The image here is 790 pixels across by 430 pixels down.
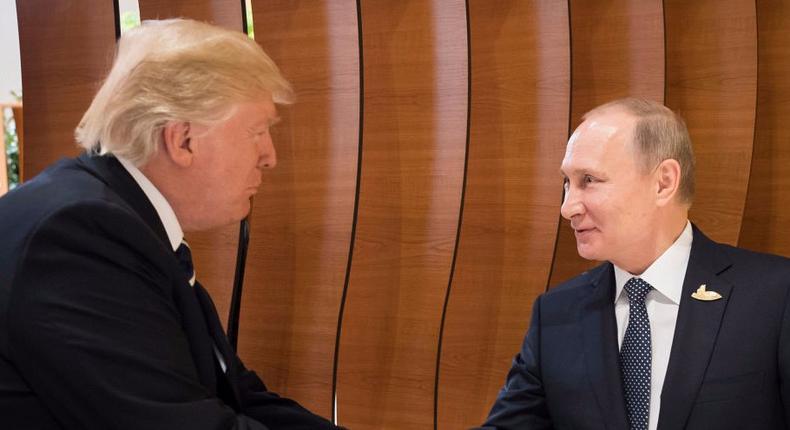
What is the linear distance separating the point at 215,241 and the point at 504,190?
4.59ft

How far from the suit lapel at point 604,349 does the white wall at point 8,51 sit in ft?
9.66

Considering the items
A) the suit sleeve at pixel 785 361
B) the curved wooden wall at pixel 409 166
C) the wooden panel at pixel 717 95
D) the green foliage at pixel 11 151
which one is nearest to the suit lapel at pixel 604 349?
the suit sleeve at pixel 785 361

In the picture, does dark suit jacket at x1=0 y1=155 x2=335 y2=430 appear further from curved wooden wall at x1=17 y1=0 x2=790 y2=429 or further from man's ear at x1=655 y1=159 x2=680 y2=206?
curved wooden wall at x1=17 y1=0 x2=790 y2=429

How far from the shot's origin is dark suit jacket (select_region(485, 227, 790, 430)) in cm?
220

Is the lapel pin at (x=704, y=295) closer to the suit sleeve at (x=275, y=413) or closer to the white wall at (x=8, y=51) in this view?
the suit sleeve at (x=275, y=413)

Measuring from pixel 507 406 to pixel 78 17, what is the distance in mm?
1762

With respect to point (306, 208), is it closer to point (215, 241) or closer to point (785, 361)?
point (215, 241)

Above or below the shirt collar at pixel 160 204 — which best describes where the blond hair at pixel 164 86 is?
above

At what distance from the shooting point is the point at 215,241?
10.9 feet

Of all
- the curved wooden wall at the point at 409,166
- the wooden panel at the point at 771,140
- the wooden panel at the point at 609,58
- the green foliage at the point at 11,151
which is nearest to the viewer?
the curved wooden wall at the point at 409,166

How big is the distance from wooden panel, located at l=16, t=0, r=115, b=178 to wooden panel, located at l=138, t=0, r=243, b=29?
0.25 metres

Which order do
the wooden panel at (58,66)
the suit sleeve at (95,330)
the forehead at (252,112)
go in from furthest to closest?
the wooden panel at (58,66)
the forehead at (252,112)
the suit sleeve at (95,330)

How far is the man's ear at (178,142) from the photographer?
1909 mm

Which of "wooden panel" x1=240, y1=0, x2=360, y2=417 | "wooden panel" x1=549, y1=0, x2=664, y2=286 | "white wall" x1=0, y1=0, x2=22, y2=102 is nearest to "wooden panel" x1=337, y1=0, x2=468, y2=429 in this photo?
"wooden panel" x1=240, y1=0, x2=360, y2=417
